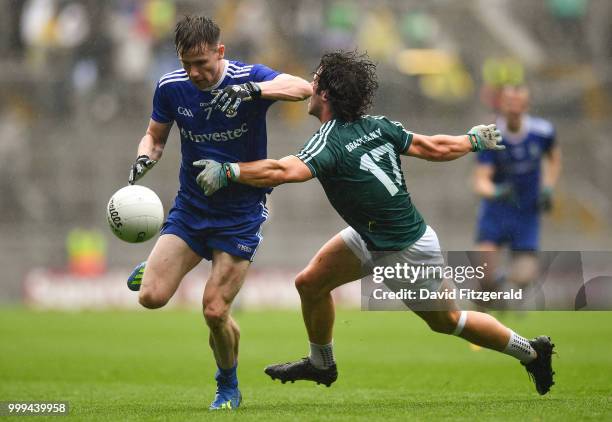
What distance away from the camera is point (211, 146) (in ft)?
23.9

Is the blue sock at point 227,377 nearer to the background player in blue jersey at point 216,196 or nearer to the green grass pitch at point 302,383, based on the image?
the background player in blue jersey at point 216,196

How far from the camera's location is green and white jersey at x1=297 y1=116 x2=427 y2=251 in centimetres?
684

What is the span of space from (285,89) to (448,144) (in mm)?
1120

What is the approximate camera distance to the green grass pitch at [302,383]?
6809 millimetres

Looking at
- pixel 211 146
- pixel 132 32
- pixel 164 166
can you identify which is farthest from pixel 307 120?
pixel 211 146

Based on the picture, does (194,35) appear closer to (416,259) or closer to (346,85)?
(346,85)

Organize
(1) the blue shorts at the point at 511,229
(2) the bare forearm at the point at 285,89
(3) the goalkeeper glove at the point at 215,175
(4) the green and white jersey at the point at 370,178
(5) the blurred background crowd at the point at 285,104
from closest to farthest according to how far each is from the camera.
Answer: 1. (3) the goalkeeper glove at the point at 215,175
2. (4) the green and white jersey at the point at 370,178
3. (2) the bare forearm at the point at 285,89
4. (1) the blue shorts at the point at 511,229
5. (5) the blurred background crowd at the point at 285,104

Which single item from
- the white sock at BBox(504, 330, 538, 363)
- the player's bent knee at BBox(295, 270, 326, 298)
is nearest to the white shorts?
the player's bent knee at BBox(295, 270, 326, 298)

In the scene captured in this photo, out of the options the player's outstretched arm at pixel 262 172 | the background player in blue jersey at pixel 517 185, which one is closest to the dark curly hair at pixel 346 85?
the player's outstretched arm at pixel 262 172

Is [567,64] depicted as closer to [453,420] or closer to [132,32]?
[132,32]

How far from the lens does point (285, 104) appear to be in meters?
26.3

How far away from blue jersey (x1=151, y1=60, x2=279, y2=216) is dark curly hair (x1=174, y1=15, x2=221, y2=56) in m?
0.32

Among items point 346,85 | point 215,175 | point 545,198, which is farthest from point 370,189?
point 545,198

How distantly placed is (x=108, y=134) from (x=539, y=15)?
41.8 feet
